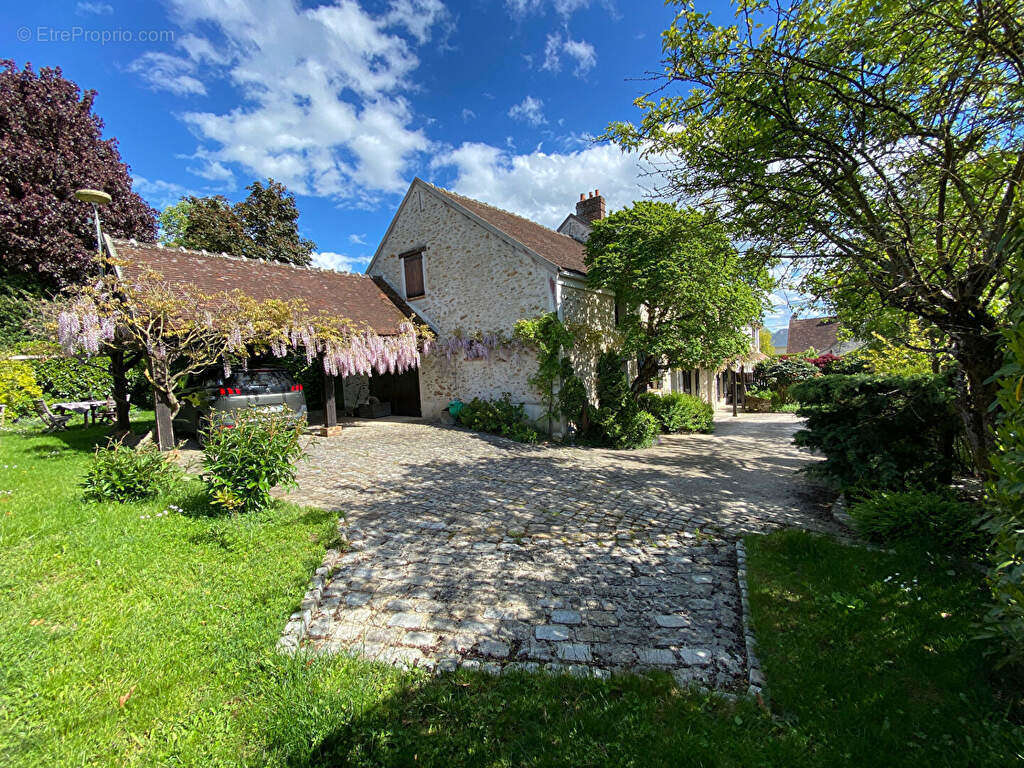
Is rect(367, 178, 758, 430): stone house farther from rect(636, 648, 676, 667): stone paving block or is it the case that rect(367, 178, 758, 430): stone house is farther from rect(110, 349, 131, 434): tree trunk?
rect(636, 648, 676, 667): stone paving block

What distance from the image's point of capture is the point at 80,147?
17828mm

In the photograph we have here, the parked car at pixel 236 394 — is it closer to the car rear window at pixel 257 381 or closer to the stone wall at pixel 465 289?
the car rear window at pixel 257 381

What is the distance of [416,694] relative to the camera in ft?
7.86

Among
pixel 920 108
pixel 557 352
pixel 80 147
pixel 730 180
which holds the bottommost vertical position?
pixel 557 352

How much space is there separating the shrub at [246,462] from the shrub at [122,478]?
913 millimetres

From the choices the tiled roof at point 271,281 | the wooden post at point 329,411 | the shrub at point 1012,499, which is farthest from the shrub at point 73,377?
the shrub at point 1012,499

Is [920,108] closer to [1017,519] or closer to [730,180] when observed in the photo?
[730,180]

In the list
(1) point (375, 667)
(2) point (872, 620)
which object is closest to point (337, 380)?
(1) point (375, 667)

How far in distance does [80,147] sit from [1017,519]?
2849cm

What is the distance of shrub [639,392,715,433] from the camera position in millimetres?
13594

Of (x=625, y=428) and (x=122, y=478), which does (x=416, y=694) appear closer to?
(x=122, y=478)

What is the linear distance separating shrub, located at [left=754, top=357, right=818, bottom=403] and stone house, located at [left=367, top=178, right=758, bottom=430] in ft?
32.7

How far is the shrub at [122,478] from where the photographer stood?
5.11 metres

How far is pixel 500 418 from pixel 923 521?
8.89 m
